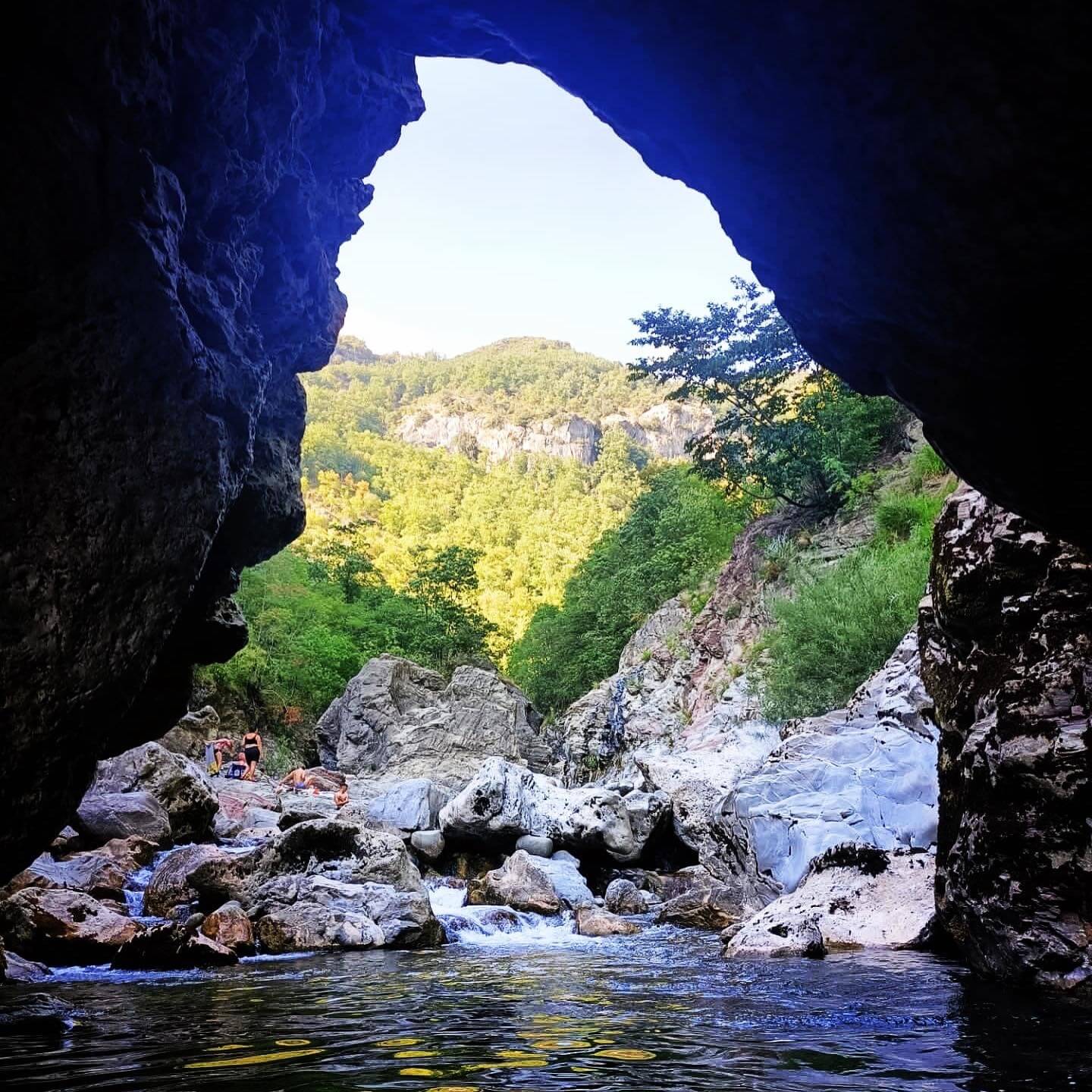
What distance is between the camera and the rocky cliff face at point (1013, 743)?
5.28 metres

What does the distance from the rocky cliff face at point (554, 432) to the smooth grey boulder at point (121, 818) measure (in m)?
126

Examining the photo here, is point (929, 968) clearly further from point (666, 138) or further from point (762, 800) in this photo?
point (666, 138)

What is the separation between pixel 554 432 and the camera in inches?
5743

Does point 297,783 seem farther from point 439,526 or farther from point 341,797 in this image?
point 439,526

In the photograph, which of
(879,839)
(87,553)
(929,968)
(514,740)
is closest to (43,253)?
(87,553)

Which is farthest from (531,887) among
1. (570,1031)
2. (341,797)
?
(341,797)

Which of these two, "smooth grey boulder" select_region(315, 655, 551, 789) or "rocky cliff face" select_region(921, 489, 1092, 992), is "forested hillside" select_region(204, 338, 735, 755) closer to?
"smooth grey boulder" select_region(315, 655, 551, 789)

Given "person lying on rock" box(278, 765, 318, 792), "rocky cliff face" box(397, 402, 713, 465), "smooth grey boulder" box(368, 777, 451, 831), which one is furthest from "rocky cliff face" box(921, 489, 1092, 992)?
"rocky cliff face" box(397, 402, 713, 465)

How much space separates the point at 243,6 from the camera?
4.69m

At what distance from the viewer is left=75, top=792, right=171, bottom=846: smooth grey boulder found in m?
13.9

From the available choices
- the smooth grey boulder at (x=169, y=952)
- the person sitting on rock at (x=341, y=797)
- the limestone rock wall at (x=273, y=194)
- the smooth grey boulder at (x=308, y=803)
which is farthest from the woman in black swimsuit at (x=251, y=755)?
the limestone rock wall at (x=273, y=194)

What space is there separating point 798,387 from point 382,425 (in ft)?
440

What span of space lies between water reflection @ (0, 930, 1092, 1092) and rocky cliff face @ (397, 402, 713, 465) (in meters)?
133

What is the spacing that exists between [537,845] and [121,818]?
25.1 ft
